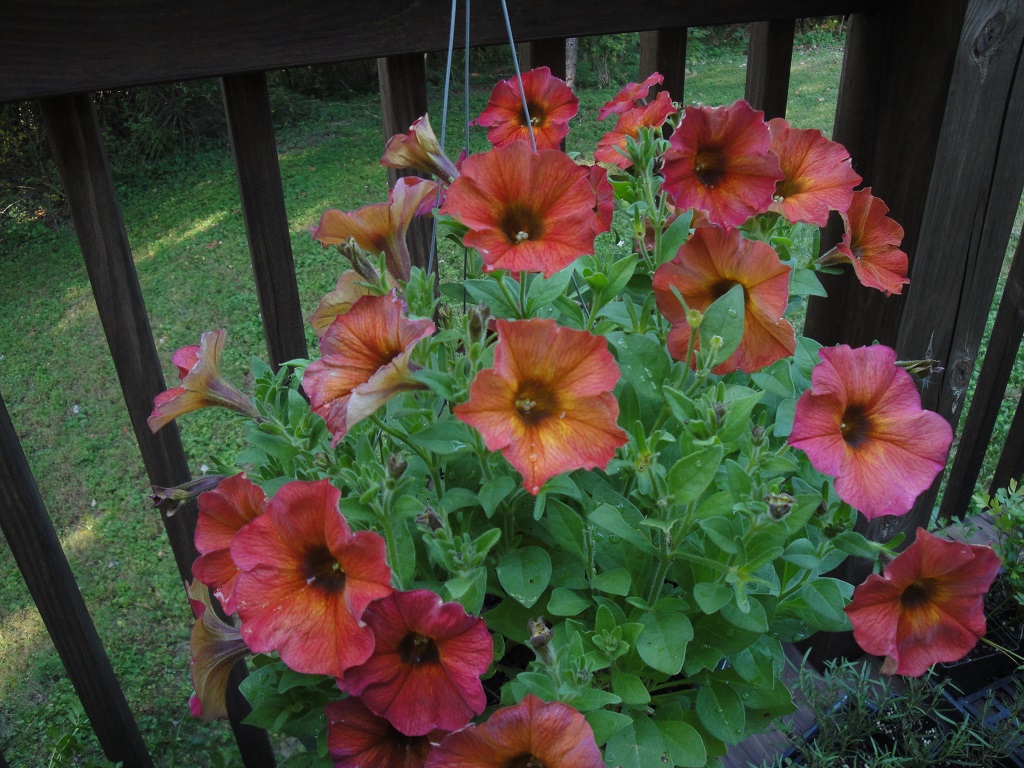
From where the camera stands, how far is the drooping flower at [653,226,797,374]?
828 millimetres

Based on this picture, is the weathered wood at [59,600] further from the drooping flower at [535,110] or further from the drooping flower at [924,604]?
the drooping flower at [924,604]

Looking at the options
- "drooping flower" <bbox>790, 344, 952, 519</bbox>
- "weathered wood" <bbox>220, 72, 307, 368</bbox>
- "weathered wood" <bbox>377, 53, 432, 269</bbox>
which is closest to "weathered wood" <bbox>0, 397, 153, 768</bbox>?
"weathered wood" <bbox>220, 72, 307, 368</bbox>

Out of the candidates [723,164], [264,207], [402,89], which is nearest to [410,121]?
[402,89]

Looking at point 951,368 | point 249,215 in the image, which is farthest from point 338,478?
point 951,368

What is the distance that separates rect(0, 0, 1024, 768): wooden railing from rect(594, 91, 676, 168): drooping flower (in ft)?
1.07

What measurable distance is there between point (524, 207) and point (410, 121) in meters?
0.72

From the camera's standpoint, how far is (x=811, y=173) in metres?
1.01

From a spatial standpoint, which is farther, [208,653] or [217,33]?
[217,33]

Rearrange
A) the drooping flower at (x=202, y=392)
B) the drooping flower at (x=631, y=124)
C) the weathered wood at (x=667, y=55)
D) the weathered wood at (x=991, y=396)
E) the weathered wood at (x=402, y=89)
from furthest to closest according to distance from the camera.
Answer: the weathered wood at (x=991, y=396) < the weathered wood at (x=667, y=55) < the weathered wood at (x=402, y=89) < the drooping flower at (x=631, y=124) < the drooping flower at (x=202, y=392)

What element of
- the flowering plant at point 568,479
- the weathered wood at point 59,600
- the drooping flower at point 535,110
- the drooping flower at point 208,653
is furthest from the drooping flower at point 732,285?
the weathered wood at point 59,600

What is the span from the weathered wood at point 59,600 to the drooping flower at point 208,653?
0.53 m

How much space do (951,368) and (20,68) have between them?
1827 millimetres

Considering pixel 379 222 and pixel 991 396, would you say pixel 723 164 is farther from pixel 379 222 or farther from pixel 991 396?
pixel 991 396

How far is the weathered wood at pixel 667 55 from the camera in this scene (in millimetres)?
1604
